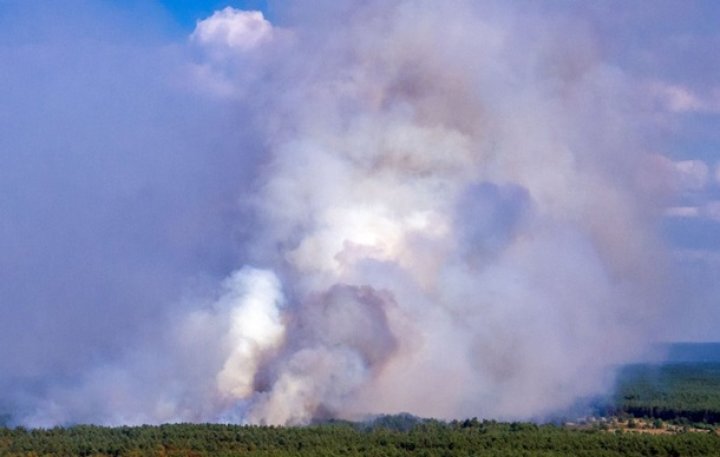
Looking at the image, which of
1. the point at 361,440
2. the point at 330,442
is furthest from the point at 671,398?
the point at 330,442

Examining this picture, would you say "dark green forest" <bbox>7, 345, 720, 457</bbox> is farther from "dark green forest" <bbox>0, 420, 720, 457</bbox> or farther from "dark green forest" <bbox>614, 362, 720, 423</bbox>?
"dark green forest" <bbox>614, 362, 720, 423</bbox>

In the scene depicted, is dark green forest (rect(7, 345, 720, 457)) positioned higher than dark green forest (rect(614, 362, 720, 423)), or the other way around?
dark green forest (rect(614, 362, 720, 423))

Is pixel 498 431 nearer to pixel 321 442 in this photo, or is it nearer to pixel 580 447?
pixel 580 447

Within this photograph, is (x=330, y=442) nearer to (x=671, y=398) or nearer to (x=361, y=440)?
(x=361, y=440)

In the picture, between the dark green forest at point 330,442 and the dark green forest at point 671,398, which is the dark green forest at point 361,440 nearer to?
the dark green forest at point 330,442

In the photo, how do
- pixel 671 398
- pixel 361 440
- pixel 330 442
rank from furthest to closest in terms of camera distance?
1. pixel 671 398
2. pixel 361 440
3. pixel 330 442

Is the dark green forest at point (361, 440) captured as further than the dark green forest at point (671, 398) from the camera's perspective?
No

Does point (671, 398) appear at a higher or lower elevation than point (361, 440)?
higher

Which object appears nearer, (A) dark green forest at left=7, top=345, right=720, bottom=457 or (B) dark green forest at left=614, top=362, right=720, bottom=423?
(A) dark green forest at left=7, top=345, right=720, bottom=457

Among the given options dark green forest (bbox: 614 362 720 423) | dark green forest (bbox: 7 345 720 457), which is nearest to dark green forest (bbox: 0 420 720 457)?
dark green forest (bbox: 7 345 720 457)

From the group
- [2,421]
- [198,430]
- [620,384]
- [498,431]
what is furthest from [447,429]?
[620,384]

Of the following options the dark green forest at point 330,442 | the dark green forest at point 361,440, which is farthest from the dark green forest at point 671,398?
the dark green forest at point 330,442

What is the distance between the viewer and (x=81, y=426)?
54.3 metres

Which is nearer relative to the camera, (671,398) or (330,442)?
(330,442)
